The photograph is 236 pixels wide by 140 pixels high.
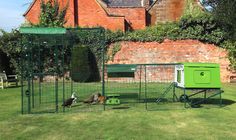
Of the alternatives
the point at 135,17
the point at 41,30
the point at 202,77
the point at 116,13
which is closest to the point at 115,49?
the point at 202,77

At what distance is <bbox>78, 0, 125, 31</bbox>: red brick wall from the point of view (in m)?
37.5

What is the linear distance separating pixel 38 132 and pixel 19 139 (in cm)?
78

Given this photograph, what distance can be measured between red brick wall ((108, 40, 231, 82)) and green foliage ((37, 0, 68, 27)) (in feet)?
25.0

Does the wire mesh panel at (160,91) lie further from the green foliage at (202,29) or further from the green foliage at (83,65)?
the green foliage at (83,65)

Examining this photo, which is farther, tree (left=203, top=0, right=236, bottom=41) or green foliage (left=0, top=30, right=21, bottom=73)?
green foliage (left=0, top=30, right=21, bottom=73)

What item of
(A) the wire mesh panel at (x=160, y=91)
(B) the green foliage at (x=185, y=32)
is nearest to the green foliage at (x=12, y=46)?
(B) the green foliage at (x=185, y=32)

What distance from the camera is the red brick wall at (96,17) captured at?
123 feet

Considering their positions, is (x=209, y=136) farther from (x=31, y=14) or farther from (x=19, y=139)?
(x=31, y=14)

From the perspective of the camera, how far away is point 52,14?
112ft

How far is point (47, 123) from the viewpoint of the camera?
1217cm

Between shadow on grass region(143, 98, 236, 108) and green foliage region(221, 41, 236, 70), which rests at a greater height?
green foliage region(221, 41, 236, 70)

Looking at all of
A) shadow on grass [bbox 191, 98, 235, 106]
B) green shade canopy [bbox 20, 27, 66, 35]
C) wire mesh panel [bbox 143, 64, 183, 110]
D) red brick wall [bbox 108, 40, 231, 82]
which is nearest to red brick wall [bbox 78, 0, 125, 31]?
red brick wall [bbox 108, 40, 231, 82]

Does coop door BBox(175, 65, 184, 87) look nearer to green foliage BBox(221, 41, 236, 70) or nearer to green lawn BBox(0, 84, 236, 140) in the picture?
green lawn BBox(0, 84, 236, 140)

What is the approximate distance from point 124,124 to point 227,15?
16.3m
